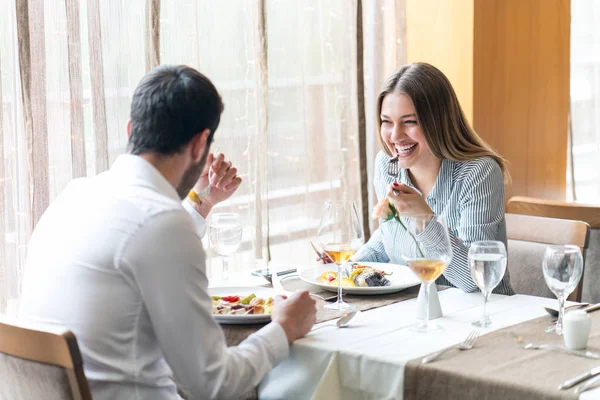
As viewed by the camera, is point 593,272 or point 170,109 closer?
point 170,109

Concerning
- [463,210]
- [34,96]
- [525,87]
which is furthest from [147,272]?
[525,87]

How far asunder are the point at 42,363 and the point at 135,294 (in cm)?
18

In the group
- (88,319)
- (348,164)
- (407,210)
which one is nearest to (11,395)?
(88,319)

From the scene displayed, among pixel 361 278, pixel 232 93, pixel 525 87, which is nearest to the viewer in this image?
pixel 361 278

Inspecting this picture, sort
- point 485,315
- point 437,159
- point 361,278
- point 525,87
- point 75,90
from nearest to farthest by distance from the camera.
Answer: point 485,315 → point 361,278 → point 437,159 → point 75,90 → point 525,87

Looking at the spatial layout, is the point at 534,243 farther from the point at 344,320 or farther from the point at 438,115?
the point at 344,320

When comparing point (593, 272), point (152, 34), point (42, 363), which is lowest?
point (593, 272)

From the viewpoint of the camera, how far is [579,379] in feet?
4.47

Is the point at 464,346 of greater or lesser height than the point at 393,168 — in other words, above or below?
below

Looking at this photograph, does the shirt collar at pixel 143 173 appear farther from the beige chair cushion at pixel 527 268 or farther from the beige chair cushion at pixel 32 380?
the beige chair cushion at pixel 527 268

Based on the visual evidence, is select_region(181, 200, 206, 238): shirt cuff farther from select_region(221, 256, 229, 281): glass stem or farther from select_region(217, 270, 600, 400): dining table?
select_region(217, 270, 600, 400): dining table

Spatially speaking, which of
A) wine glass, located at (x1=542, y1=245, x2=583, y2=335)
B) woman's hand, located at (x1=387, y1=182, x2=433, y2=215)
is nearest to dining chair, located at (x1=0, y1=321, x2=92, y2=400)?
wine glass, located at (x1=542, y1=245, x2=583, y2=335)

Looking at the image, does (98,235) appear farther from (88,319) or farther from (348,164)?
(348,164)

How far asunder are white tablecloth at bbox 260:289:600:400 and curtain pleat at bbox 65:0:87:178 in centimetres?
129
